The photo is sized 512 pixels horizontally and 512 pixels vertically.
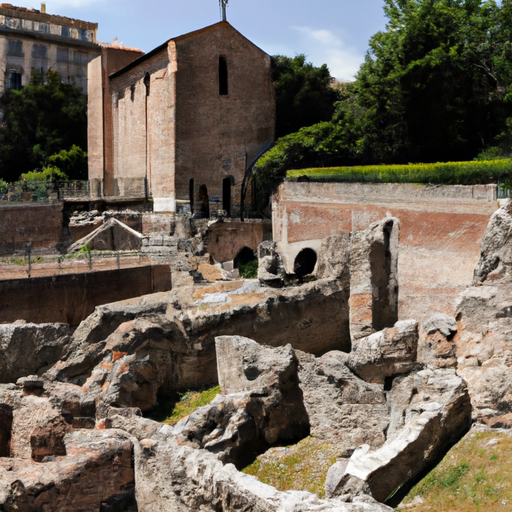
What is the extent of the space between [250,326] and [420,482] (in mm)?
5555

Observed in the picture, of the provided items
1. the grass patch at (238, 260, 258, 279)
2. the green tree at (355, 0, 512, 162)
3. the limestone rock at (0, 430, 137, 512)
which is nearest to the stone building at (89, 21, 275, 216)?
the grass patch at (238, 260, 258, 279)

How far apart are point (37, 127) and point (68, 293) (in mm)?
23580

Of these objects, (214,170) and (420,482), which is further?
(214,170)

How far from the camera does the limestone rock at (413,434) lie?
23.1ft

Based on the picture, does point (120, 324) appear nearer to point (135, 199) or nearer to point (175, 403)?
point (175, 403)

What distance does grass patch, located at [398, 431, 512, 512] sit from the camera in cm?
697

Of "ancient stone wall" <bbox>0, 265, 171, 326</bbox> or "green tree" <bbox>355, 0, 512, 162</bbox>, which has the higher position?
"green tree" <bbox>355, 0, 512, 162</bbox>

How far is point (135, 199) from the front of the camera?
27047mm

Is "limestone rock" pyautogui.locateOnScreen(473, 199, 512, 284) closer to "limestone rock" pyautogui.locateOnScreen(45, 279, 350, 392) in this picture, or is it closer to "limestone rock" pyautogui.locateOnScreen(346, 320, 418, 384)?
"limestone rock" pyautogui.locateOnScreen(346, 320, 418, 384)

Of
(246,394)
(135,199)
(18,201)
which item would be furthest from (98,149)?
(246,394)

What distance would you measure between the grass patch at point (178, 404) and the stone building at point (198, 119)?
1477 cm

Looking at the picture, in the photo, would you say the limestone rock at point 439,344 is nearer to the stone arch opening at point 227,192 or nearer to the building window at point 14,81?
the stone arch opening at point 227,192

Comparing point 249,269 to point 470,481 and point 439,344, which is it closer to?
point 439,344

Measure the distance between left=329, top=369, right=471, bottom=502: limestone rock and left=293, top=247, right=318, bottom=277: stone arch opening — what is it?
1328 centimetres
